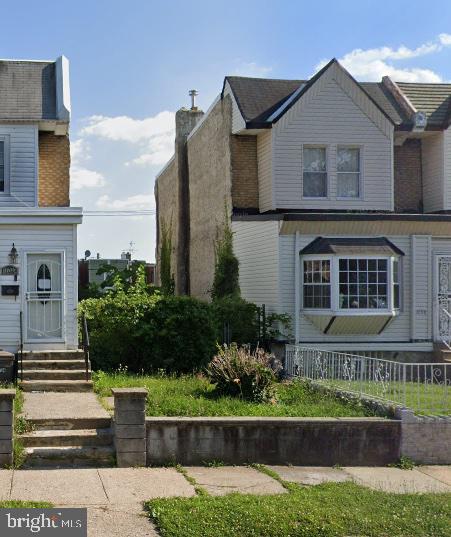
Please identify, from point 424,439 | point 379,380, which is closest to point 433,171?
point 379,380

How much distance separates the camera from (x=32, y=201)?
64.0 feet

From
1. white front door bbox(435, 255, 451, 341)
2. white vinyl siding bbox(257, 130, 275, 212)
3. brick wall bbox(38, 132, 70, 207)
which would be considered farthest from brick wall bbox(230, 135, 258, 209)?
white front door bbox(435, 255, 451, 341)

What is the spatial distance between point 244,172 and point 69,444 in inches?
512

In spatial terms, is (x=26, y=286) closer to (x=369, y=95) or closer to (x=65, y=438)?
(x=65, y=438)

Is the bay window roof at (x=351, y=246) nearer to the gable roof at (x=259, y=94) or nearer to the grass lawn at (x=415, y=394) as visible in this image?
the gable roof at (x=259, y=94)

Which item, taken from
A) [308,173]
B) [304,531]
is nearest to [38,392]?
[304,531]

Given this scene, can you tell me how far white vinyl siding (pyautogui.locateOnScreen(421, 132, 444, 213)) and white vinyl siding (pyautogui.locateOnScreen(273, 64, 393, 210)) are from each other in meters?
1.80

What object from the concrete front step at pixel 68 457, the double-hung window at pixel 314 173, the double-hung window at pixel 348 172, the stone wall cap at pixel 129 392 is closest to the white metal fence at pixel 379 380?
the stone wall cap at pixel 129 392

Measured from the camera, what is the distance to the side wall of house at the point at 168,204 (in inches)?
1233

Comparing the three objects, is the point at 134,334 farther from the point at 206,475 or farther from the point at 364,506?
the point at 364,506

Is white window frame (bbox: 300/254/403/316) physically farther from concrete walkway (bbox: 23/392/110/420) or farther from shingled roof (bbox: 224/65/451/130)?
concrete walkway (bbox: 23/392/110/420)

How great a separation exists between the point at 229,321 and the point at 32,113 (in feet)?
23.9

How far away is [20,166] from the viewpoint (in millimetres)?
19531

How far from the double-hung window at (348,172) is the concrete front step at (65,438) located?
12.5 m
